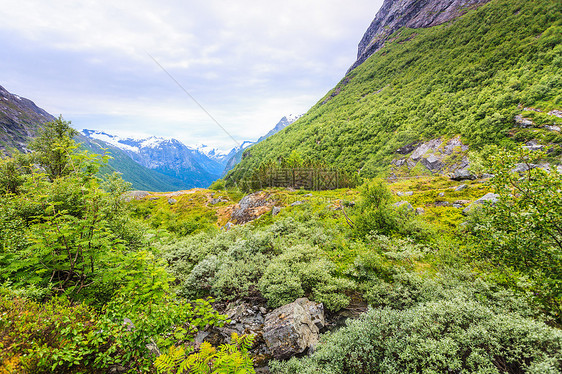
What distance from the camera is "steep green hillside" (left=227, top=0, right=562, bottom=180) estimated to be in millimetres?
55156

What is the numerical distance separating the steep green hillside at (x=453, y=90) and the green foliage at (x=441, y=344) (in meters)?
62.8

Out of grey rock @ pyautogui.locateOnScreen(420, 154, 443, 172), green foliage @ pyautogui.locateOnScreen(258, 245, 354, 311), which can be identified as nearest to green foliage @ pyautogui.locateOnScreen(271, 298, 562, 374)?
green foliage @ pyautogui.locateOnScreen(258, 245, 354, 311)

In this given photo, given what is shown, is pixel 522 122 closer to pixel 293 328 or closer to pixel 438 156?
pixel 438 156

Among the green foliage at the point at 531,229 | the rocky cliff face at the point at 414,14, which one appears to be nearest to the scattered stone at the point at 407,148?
the green foliage at the point at 531,229

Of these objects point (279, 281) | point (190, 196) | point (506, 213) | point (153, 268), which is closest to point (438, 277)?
point (506, 213)

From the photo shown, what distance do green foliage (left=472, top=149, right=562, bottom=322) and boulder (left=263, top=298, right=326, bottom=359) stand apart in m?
6.34

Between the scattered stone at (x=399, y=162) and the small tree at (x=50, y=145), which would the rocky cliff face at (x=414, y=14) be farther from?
the small tree at (x=50, y=145)

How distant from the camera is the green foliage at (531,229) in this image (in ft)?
17.3

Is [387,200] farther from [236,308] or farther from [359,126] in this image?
[359,126]

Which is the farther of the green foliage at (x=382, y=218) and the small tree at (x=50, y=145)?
the small tree at (x=50, y=145)

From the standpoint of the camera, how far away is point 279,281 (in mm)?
9211

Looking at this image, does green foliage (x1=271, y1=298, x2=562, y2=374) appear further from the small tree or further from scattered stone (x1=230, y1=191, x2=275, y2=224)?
scattered stone (x1=230, y1=191, x2=275, y2=224)

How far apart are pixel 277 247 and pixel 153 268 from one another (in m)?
8.36

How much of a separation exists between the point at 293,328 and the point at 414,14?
239740 mm
